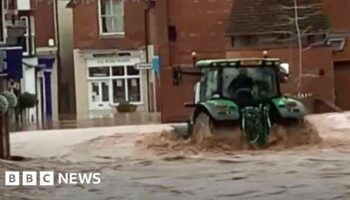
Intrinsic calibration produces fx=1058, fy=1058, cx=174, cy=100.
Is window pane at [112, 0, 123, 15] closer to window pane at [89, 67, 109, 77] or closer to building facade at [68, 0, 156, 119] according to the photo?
building facade at [68, 0, 156, 119]

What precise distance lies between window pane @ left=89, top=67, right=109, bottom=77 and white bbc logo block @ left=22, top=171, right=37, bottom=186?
4513cm

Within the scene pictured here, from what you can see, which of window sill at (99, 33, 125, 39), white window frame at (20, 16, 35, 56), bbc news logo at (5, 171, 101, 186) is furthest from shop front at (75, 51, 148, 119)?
bbc news logo at (5, 171, 101, 186)

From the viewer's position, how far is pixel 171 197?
13.8 metres

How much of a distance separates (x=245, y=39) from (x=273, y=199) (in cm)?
3265

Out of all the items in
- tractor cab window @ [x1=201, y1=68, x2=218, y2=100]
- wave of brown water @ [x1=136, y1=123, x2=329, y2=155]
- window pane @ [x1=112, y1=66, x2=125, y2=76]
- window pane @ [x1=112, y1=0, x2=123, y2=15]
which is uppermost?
window pane @ [x1=112, y1=0, x2=123, y2=15]

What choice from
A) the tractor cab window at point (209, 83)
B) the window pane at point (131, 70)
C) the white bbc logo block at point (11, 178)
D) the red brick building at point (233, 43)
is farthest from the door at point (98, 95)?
the white bbc logo block at point (11, 178)

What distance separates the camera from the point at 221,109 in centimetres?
2350

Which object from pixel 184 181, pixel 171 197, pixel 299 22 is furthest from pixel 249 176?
pixel 299 22

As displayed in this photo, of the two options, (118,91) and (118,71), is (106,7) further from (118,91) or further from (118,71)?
(118,91)

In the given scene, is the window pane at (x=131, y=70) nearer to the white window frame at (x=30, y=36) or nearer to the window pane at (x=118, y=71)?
the window pane at (x=118, y=71)

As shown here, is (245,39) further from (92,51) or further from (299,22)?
(92,51)

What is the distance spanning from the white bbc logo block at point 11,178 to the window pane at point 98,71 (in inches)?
1776

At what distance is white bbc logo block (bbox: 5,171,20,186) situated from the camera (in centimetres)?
1538

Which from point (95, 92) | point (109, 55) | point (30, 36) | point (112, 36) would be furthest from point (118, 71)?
point (30, 36)
